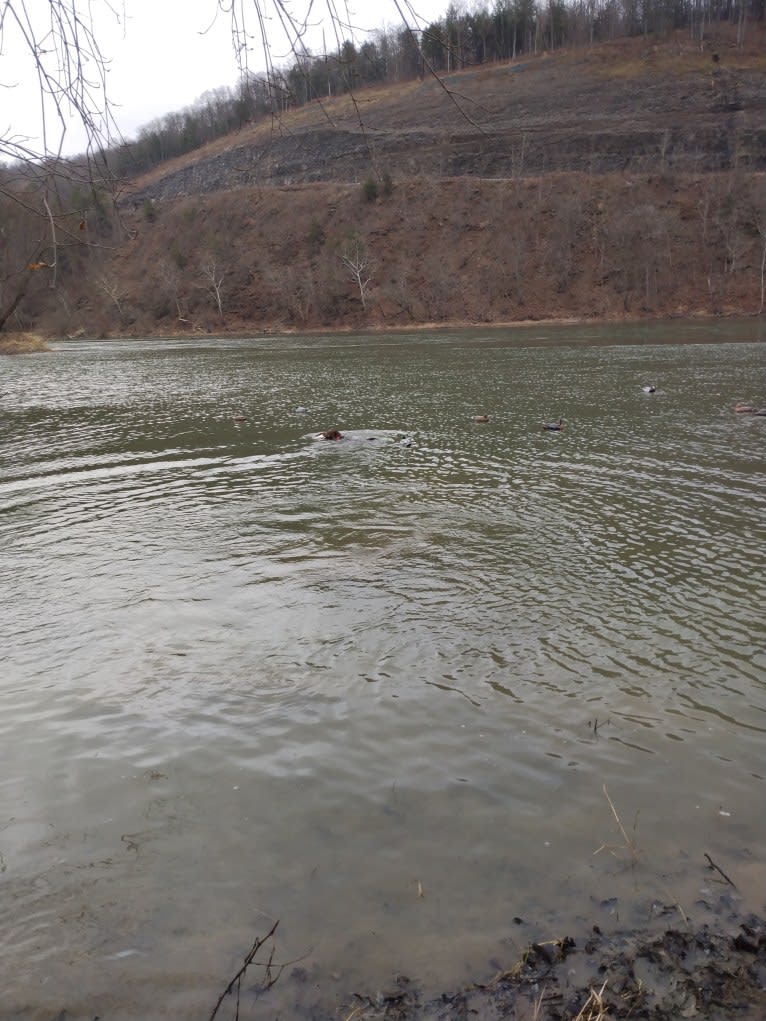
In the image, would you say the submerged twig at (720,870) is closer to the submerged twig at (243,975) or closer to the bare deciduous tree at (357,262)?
the submerged twig at (243,975)

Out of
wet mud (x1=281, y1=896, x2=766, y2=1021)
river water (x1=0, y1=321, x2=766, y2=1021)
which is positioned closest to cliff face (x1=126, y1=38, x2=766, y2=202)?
river water (x1=0, y1=321, x2=766, y2=1021)

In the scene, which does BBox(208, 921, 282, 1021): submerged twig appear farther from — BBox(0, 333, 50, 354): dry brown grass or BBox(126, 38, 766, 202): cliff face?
BBox(126, 38, 766, 202): cliff face

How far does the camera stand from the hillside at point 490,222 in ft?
241

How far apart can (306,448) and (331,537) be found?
7279 millimetres

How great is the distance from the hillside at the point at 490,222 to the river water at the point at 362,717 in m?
59.8

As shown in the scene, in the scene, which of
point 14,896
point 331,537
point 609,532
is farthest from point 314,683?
point 609,532

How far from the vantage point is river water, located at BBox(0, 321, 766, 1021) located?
12.4 feet

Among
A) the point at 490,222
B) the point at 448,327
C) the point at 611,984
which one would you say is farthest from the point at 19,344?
the point at 611,984

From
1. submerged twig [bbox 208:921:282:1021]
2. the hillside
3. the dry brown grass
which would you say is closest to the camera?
submerged twig [bbox 208:921:282:1021]

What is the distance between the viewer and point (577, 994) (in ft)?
10.8

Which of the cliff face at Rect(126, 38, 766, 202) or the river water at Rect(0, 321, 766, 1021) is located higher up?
the cliff face at Rect(126, 38, 766, 202)

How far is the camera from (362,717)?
19.0 ft

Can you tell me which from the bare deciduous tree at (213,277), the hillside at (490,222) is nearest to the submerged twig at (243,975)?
the hillside at (490,222)

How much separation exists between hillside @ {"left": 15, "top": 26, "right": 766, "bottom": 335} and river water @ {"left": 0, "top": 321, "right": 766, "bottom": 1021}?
196ft
